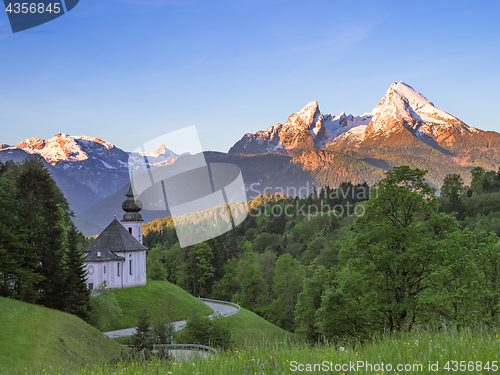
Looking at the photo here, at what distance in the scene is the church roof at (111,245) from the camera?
165ft

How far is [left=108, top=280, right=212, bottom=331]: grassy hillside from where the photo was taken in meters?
43.2

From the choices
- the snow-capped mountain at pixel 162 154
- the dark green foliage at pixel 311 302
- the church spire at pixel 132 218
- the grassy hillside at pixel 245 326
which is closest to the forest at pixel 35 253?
the snow-capped mountain at pixel 162 154

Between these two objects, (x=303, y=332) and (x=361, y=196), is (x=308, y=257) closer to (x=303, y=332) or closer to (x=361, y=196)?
(x=303, y=332)

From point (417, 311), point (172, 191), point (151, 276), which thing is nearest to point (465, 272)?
point (417, 311)

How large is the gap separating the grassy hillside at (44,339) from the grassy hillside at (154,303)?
13.5 meters

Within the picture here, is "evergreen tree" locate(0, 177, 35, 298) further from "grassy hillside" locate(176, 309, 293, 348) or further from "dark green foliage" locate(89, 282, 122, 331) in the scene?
"grassy hillside" locate(176, 309, 293, 348)

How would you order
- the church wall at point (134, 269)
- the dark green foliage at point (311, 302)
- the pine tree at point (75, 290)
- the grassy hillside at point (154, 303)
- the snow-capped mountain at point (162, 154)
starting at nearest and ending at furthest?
the snow-capped mountain at point (162, 154), the pine tree at point (75, 290), the dark green foliage at point (311, 302), the grassy hillside at point (154, 303), the church wall at point (134, 269)

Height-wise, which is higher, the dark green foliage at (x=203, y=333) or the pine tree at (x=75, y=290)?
the pine tree at (x=75, y=290)

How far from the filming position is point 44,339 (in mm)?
22406

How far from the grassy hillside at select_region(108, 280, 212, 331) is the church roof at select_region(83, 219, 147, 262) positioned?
5.07 m

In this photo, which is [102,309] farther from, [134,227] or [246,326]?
[134,227]

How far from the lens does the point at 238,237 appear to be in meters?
134

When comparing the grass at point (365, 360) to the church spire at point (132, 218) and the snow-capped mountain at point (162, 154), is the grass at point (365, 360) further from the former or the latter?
the church spire at point (132, 218)

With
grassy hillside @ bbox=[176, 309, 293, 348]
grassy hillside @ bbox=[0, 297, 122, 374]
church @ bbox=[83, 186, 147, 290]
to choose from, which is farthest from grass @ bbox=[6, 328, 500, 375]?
church @ bbox=[83, 186, 147, 290]
